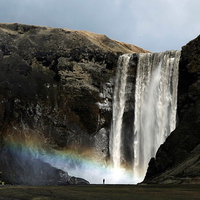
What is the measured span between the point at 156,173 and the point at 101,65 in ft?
97.2

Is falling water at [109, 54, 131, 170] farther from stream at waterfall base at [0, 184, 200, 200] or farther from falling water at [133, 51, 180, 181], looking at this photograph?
stream at waterfall base at [0, 184, 200, 200]

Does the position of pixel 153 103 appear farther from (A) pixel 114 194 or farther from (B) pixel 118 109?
(A) pixel 114 194

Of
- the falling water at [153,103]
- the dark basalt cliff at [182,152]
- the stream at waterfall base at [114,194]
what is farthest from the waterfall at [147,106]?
the stream at waterfall base at [114,194]

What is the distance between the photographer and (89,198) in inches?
525

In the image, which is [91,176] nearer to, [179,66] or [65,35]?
[179,66]

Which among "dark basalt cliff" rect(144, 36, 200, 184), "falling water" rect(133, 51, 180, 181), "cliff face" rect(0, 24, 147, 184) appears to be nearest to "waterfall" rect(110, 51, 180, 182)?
"falling water" rect(133, 51, 180, 181)

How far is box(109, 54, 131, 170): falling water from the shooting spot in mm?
51219

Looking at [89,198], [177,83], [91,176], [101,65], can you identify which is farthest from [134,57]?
[89,198]

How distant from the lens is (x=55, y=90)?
5172 cm

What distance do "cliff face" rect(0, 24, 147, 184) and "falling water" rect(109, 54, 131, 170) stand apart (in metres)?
0.98

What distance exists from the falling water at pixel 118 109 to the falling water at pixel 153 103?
2.60 metres

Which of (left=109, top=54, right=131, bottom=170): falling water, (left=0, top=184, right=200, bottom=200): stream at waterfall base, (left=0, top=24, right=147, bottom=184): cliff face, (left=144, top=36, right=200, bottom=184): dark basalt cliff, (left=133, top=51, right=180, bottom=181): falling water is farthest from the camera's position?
(left=109, top=54, right=131, bottom=170): falling water

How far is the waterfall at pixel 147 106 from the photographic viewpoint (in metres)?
45.8

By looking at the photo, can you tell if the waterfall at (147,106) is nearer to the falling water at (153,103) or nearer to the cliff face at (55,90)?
the falling water at (153,103)
